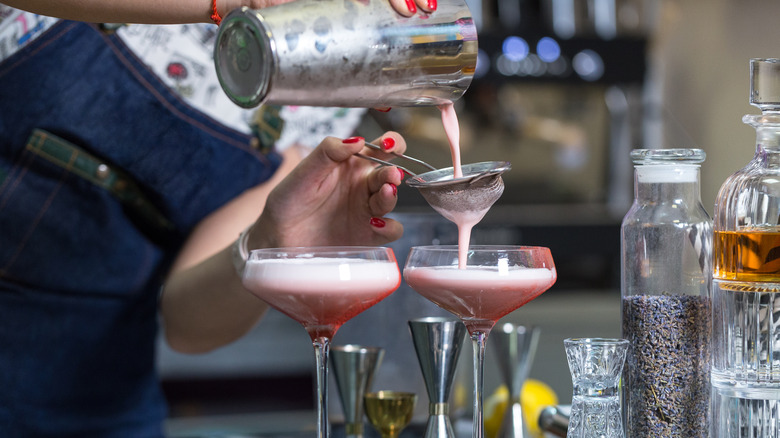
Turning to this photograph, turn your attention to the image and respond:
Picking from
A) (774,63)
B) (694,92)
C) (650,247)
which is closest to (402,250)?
(650,247)

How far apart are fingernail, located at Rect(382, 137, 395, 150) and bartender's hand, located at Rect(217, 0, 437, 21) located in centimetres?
24

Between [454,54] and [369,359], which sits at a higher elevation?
[454,54]

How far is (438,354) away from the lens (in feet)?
3.60

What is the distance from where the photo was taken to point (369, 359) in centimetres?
117

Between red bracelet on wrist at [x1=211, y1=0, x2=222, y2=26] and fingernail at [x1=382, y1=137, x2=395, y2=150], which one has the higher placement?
red bracelet on wrist at [x1=211, y1=0, x2=222, y2=26]

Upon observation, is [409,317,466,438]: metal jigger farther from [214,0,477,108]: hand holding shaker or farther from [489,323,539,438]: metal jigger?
[214,0,477,108]: hand holding shaker

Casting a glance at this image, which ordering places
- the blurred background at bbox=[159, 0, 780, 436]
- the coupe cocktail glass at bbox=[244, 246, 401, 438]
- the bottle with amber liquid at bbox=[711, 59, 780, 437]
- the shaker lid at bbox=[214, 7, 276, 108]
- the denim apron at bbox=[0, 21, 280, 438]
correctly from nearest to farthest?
the shaker lid at bbox=[214, 7, 276, 108] < the bottle with amber liquid at bbox=[711, 59, 780, 437] < the coupe cocktail glass at bbox=[244, 246, 401, 438] < the denim apron at bbox=[0, 21, 280, 438] < the blurred background at bbox=[159, 0, 780, 436]

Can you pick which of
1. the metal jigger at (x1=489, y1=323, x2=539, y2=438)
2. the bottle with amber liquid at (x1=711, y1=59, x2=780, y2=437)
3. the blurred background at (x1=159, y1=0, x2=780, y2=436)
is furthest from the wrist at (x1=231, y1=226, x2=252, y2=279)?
the blurred background at (x1=159, y1=0, x2=780, y2=436)

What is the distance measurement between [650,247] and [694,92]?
2924 millimetres

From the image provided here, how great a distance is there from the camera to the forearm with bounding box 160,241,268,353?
145 centimetres

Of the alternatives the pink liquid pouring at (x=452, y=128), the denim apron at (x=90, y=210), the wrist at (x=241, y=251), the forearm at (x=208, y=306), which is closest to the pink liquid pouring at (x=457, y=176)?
the pink liquid pouring at (x=452, y=128)

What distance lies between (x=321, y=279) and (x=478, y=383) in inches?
8.9

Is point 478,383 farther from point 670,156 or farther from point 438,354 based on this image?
point 670,156

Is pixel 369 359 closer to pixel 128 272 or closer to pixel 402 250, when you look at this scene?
pixel 402 250
